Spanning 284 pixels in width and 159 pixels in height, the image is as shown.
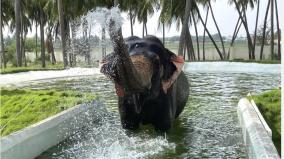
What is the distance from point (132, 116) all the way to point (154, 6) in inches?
1050

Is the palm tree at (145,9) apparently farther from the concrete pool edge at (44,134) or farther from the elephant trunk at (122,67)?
the elephant trunk at (122,67)

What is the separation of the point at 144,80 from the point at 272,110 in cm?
400

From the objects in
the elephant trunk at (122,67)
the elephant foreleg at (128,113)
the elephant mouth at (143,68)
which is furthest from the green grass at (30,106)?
the elephant trunk at (122,67)

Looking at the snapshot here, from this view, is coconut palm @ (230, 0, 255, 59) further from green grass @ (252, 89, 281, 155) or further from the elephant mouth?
the elephant mouth

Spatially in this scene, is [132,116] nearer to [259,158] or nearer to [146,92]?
[146,92]

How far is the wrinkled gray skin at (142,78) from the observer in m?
4.74

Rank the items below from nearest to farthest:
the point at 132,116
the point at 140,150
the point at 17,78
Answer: the point at 132,116, the point at 140,150, the point at 17,78

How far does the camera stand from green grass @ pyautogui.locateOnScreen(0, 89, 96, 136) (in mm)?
8492

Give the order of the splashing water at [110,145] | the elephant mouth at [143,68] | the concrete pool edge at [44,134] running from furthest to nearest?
the splashing water at [110,145] → the concrete pool edge at [44,134] → the elephant mouth at [143,68]

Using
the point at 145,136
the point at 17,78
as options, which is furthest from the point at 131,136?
the point at 17,78

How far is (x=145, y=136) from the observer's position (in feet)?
24.5

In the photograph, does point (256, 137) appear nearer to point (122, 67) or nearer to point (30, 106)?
point (122, 67)

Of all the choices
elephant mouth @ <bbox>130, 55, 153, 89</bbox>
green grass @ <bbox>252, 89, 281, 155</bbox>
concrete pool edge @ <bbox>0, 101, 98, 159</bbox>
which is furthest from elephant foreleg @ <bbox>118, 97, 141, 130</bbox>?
green grass @ <bbox>252, 89, 281, 155</bbox>

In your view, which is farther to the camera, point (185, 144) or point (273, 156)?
point (185, 144)
